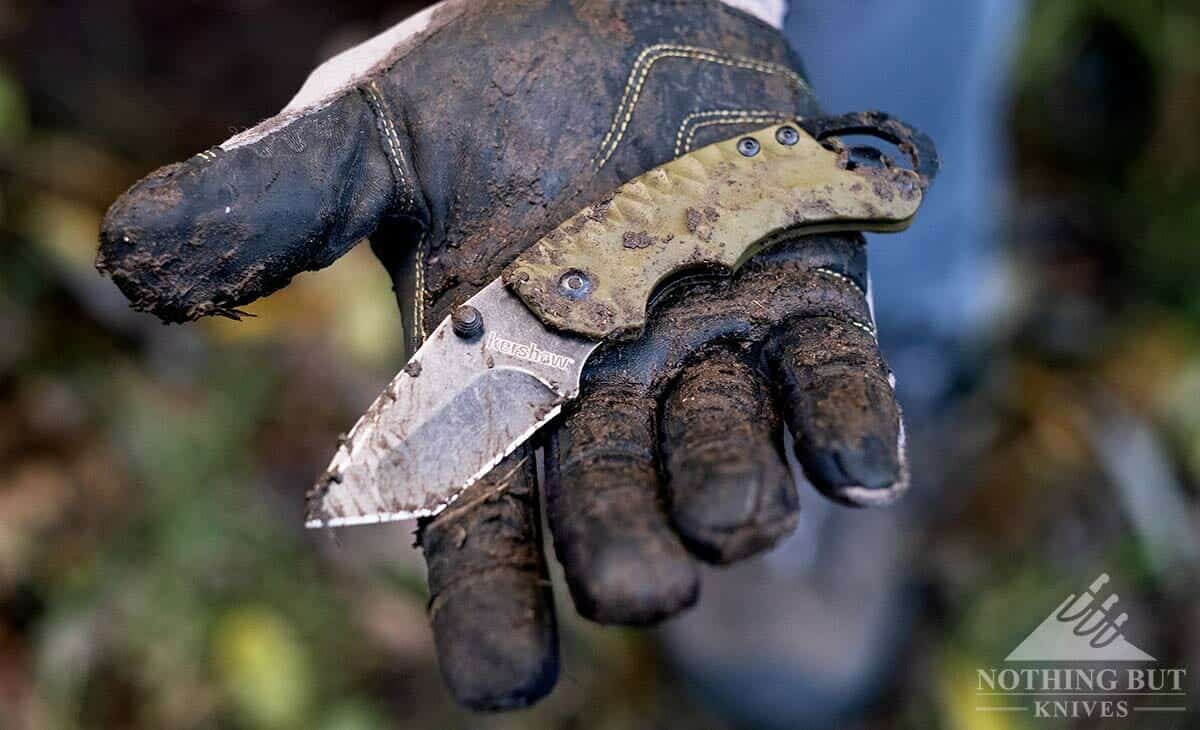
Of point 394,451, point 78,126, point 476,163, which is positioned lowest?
point 78,126

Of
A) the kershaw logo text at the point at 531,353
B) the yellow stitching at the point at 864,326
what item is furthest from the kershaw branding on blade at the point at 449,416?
the yellow stitching at the point at 864,326

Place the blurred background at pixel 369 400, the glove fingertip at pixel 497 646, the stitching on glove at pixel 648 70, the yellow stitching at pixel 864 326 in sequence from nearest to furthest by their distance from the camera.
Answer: the glove fingertip at pixel 497 646, the yellow stitching at pixel 864 326, the stitching on glove at pixel 648 70, the blurred background at pixel 369 400

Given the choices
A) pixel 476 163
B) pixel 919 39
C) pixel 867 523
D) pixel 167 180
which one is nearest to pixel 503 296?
pixel 476 163

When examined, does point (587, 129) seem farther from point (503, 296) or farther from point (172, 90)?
point (172, 90)

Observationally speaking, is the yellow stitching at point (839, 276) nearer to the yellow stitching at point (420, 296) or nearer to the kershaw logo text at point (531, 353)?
the kershaw logo text at point (531, 353)

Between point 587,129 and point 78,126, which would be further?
point 78,126

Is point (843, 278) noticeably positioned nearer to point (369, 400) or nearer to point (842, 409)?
point (842, 409)

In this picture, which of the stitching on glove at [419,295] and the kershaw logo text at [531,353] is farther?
the stitching on glove at [419,295]
